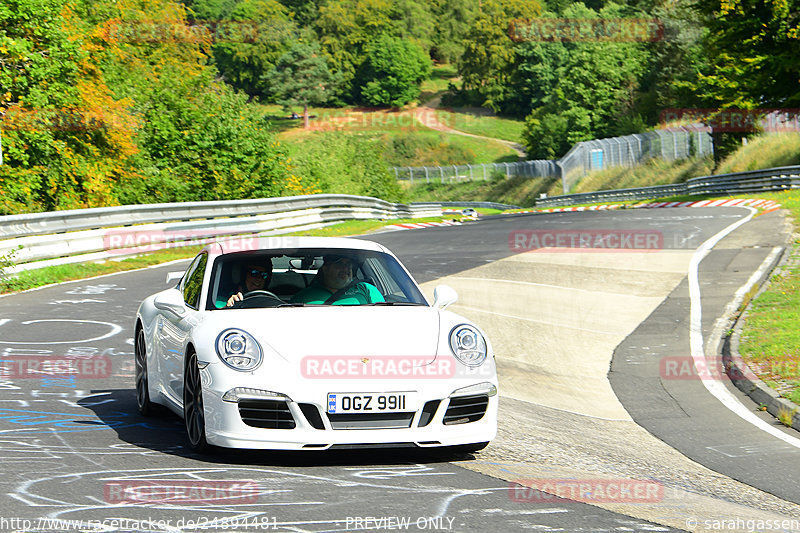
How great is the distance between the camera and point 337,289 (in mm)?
7520

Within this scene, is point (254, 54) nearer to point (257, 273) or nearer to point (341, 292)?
point (257, 273)

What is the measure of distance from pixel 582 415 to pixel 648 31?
9813cm

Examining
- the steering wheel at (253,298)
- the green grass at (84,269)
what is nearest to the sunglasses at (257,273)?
the steering wheel at (253,298)

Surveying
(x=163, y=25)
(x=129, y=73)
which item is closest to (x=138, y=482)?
(x=129, y=73)

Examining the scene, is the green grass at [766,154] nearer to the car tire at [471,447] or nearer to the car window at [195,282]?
the car window at [195,282]

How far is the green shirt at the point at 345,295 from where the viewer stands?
743 centimetres

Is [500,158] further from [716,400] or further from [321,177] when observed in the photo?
[716,400]

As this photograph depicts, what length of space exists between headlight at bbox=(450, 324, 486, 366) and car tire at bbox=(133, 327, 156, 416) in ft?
8.39

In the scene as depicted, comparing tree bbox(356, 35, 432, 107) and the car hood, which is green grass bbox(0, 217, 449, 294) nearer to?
the car hood

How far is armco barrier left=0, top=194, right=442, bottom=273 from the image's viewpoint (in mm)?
18203

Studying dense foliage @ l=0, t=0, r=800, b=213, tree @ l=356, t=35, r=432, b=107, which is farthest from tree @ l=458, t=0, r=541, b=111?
dense foliage @ l=0, t=0, r=800, b=213

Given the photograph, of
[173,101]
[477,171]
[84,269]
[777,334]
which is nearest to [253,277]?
[777,334]

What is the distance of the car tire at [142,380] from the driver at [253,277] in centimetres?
117

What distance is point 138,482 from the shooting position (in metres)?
5.66
